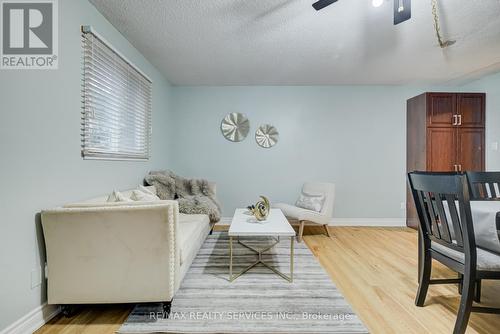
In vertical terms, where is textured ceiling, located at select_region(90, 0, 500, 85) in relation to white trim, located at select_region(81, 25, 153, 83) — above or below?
above

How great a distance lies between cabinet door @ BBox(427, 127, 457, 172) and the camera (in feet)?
12.2

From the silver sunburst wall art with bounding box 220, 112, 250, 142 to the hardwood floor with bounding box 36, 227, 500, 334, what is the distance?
6.79 feet

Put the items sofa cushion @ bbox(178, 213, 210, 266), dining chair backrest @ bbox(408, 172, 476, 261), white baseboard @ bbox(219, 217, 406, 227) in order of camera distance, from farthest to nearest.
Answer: white baseboard @ bbox(219, 217, 406, 227) → sofa cushion @ bbox(178, 213, 210, 266) → dining chair backrest @ bbox(408, 172, 476, 261)

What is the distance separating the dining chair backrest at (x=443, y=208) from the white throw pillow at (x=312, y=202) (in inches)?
74.0

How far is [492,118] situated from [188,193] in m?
4.54

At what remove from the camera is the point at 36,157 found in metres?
1.60

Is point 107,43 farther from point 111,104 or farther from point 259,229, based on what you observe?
point 259,229

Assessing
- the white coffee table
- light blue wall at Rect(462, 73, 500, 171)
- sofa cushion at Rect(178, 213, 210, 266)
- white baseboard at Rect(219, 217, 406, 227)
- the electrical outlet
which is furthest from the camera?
white baseboard at Rect(219, 217, 406, 227)

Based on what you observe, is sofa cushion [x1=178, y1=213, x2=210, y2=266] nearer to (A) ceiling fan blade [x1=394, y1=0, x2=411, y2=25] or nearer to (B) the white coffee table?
(B) the white coffee table

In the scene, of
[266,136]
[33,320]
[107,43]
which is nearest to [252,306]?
[33,320]

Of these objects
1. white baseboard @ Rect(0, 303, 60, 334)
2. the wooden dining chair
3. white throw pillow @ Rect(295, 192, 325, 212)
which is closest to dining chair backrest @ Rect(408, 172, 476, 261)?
the wooden dining chair

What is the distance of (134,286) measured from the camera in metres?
1.63

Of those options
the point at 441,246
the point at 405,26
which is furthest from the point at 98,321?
the point at 405,26

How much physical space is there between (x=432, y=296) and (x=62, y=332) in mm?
2610
